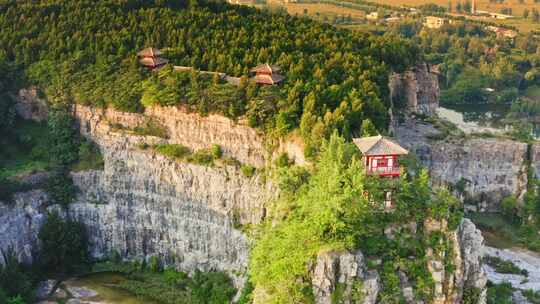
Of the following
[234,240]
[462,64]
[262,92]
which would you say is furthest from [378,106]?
[462,64]

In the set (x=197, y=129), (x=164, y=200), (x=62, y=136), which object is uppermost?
(x=197, y=129)

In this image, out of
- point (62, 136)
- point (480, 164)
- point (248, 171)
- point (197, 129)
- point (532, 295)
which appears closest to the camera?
point (248, 171)

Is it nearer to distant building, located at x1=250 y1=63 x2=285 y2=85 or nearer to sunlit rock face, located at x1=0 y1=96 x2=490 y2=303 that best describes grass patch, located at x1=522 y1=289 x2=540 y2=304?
sunlit rock face, located at x1=0 y1=96 x2=490 y2=303

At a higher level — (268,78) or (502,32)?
(268,78)

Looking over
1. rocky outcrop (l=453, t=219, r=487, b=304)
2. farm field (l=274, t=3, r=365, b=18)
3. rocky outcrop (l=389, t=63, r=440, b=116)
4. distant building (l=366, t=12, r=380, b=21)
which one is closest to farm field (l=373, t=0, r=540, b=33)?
farm field (l=274, t=3, r=365, b=18)

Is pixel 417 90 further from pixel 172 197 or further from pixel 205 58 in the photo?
pixel 172 197

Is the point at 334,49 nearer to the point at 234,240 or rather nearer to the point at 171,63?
the point at 171,63

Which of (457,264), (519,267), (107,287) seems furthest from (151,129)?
(519,267)
